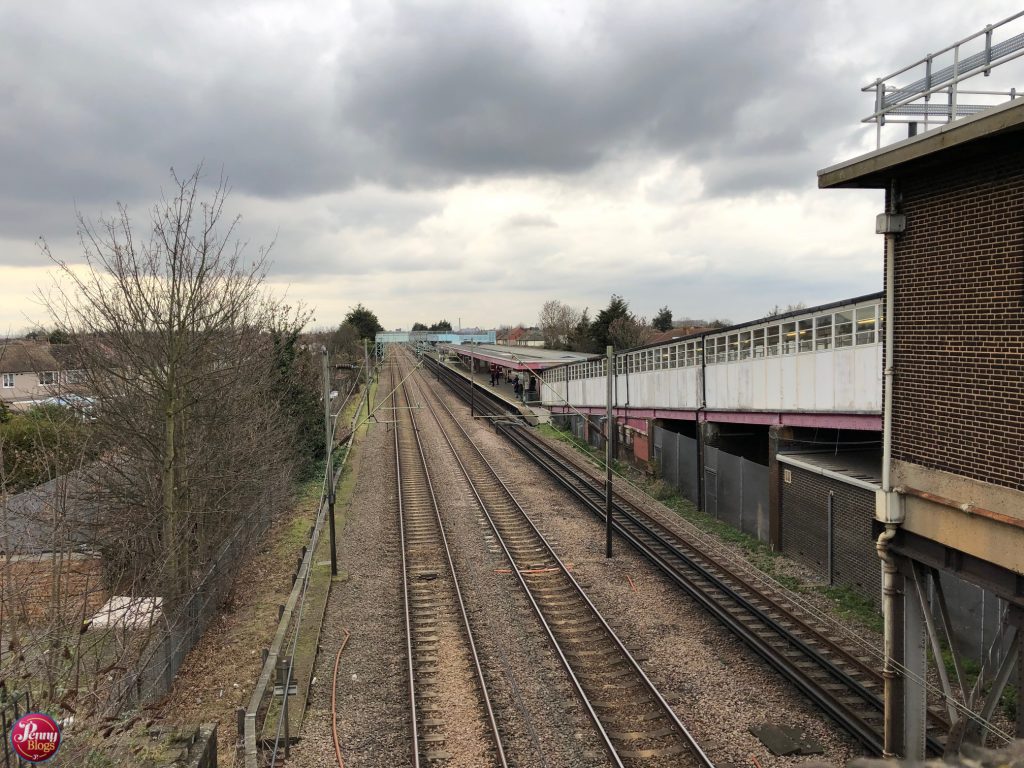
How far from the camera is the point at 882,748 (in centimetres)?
873

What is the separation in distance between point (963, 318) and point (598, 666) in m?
7.60

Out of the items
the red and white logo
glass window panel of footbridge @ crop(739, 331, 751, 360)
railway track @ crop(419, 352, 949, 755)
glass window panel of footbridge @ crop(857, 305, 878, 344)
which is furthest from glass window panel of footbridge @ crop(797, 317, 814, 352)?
the red and white logo

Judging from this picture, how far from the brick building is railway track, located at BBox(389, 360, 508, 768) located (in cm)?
531

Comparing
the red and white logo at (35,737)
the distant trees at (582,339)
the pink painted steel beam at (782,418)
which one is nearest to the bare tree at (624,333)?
the distant trees at (582,339)

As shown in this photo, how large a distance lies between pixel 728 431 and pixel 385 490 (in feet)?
40.1

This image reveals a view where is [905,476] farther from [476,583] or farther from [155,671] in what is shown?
[155,671]

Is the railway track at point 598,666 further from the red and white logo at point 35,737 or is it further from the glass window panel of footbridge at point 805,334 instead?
the glass window panel of footbridge at point 805,334

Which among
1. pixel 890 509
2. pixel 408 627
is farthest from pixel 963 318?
pixel 408 627

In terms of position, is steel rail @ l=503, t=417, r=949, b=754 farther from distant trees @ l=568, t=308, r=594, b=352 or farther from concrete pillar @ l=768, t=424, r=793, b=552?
distant trees @ l=568, t=308, r=594, b=352

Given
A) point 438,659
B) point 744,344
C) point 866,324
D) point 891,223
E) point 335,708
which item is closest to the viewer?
point 891,223

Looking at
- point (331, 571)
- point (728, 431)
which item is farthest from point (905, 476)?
point (728, 431)

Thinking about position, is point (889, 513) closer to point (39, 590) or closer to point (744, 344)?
point (744, 344)

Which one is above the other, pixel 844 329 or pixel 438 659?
pixel 844 329

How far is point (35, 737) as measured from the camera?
17.9 ft
